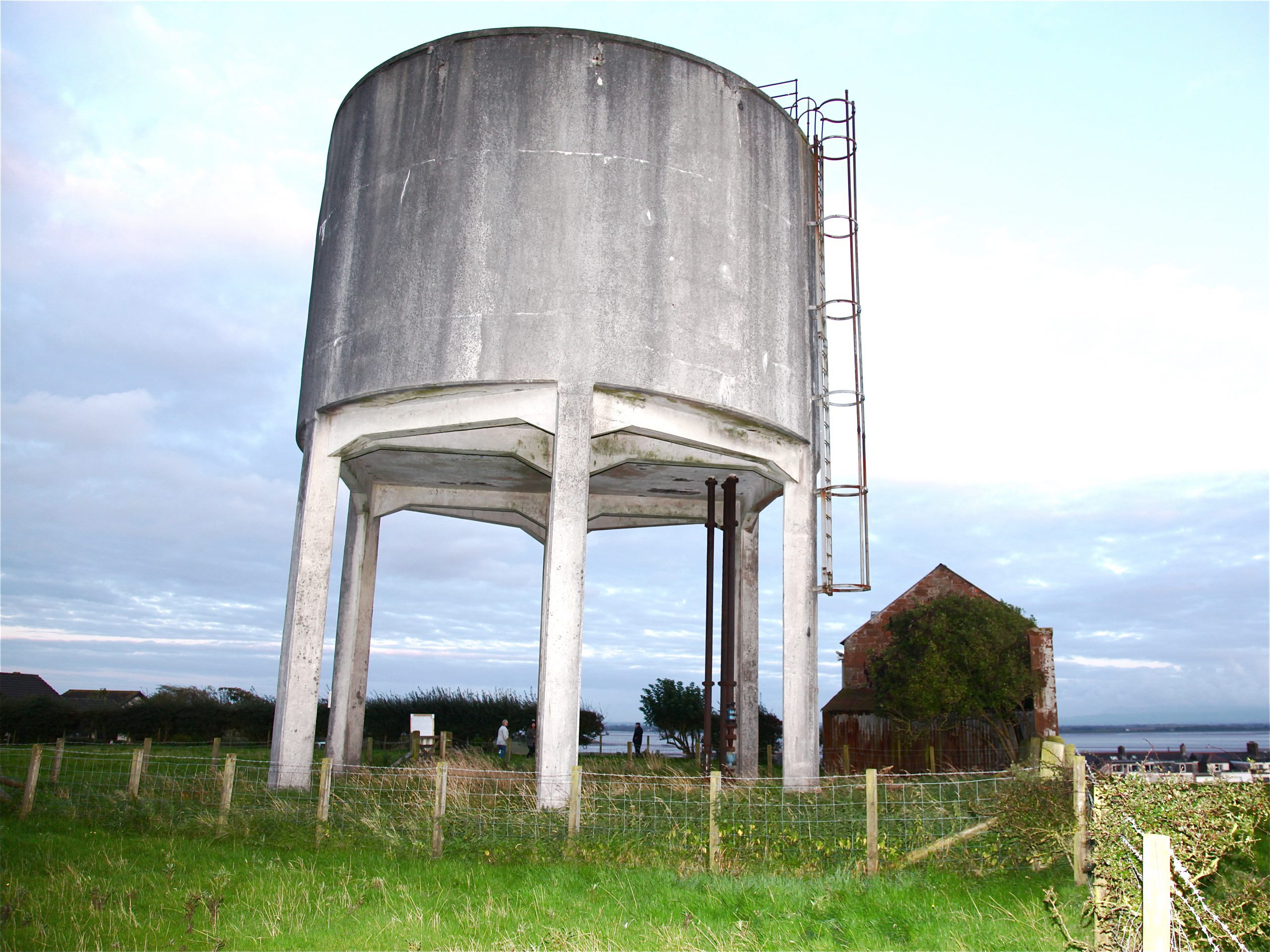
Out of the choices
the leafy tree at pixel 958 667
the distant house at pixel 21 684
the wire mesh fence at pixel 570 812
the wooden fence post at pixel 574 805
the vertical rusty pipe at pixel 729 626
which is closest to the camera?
the wire mesh fence at pixel 570 812

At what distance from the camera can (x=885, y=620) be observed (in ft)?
92.0

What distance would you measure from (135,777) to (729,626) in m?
10.0

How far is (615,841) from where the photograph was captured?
11336 mm

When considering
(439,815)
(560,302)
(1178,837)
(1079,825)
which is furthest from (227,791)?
(1178,837)

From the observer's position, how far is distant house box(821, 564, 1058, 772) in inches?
966

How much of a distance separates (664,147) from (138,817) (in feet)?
38.1

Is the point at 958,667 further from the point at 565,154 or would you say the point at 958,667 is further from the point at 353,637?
the point at 565,154

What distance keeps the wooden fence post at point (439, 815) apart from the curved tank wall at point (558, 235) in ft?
18.9

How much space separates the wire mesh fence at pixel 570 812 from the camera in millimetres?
10859

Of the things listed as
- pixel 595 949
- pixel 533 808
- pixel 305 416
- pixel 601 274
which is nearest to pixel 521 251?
pixel 601 274

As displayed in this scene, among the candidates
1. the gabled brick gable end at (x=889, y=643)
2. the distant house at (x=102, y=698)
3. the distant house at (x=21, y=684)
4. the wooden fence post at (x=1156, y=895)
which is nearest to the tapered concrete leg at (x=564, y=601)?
the wooden fence post at (x=1156, y=895)

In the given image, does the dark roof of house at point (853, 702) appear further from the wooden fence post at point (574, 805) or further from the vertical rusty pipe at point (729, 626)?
the wooden fence post at point (574, 805)

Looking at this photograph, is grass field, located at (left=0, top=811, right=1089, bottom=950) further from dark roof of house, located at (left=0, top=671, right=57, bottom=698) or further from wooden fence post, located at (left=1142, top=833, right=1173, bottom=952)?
dark roof of house, located at (left=0, top=671, right=57, bottom=698)

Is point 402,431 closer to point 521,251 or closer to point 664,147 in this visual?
point 521,251
